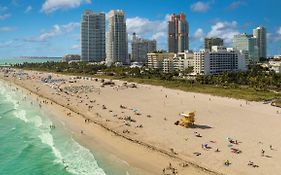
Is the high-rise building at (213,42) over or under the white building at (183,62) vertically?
over

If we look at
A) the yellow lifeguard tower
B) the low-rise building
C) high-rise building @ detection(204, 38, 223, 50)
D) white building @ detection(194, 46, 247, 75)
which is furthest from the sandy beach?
high-rise building @ detection(204, 38, 223, 50)

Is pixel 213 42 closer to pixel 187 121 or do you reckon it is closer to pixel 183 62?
pixel 183 62

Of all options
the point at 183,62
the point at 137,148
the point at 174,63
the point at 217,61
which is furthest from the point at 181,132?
the point at 174,63

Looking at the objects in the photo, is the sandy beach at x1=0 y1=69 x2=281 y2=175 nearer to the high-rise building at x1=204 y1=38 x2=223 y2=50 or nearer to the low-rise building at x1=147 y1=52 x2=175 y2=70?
the low-rise building at x1=147 y1=52 x2=175 y2=70

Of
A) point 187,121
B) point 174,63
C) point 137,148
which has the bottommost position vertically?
point 137,148

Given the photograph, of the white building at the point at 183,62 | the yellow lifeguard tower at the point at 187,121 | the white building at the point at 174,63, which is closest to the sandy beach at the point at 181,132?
the yellow lifeguard tower at the point at 187,121

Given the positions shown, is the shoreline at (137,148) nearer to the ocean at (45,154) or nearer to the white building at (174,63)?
the ocean at (45,154)
